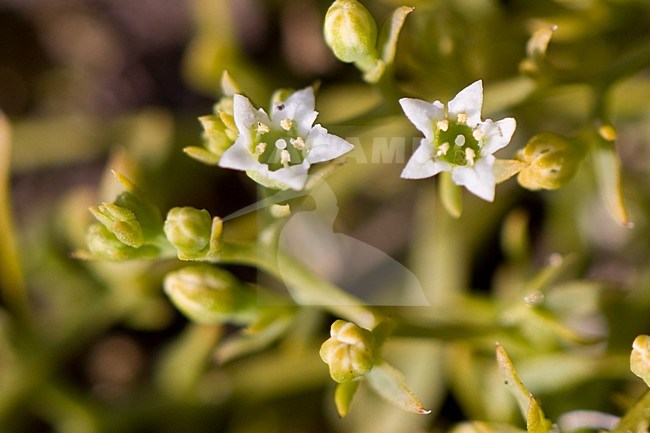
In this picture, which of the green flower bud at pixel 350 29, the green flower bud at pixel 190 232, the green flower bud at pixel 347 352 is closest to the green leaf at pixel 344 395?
the green flower bud at pixel 347 352

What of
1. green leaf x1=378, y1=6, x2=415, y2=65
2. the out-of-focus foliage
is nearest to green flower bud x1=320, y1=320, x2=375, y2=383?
the out-of-focus foliage

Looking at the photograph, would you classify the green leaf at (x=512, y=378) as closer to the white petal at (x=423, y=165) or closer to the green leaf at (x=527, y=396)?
the green leaf at (x=527, y=396)

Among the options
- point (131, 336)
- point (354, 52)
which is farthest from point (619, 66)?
point (131, 336)

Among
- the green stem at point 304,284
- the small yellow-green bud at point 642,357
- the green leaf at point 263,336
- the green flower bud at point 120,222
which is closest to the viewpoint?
the small yellow-green bud at point 642,357

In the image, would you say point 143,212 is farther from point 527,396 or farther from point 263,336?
point 527,396

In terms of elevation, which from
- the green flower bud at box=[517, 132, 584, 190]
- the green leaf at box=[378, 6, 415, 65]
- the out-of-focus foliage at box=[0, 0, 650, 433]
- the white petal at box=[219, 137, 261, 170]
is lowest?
the out-of-focus foliage at box=[0, 0, 650, 433]

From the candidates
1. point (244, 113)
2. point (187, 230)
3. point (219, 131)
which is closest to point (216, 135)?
point (219, 131)

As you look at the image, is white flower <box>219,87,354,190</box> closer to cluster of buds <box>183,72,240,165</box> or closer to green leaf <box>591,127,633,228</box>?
cluster of buds <box>183,72,240,165</box>
